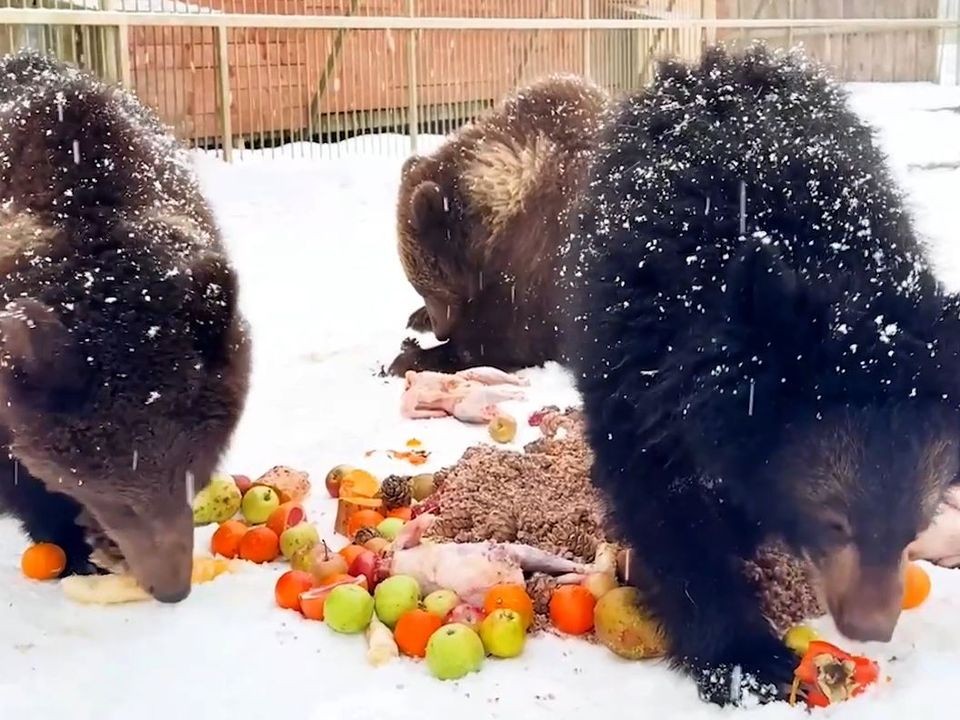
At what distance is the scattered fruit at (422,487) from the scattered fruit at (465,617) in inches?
38.8

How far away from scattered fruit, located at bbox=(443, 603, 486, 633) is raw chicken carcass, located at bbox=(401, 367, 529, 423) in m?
1.99

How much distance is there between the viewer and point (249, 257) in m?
8.78

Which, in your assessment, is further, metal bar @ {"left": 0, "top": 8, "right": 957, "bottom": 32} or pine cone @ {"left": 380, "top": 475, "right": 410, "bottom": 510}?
metal bar @ {"left": 0, "top": 8, "right": 957, "bottom": 32}

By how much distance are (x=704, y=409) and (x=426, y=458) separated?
2.26 m

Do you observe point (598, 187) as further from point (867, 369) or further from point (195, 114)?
point (195, 114)

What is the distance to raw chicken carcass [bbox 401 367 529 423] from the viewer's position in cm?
531

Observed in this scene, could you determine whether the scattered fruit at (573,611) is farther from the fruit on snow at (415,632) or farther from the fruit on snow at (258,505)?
the fruit on snow at (258,505)

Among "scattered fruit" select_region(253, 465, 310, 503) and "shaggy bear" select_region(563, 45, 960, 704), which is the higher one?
"shaggy bear" select_region(563, 45, 960, 704)

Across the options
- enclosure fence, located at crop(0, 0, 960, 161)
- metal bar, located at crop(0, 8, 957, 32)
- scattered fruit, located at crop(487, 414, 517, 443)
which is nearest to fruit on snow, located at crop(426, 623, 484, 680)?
scattered fruit, located at crop(487, 414, 517, 443)

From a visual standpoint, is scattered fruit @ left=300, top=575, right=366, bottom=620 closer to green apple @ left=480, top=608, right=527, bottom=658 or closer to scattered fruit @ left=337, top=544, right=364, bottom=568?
scattered fruit @ left=337, top=544, right=364, bottom=568

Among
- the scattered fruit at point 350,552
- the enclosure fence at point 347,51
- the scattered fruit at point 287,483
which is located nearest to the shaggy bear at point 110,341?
the scattered fruit at point 350,552

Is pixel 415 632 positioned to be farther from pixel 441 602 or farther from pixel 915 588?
pixel 915 588

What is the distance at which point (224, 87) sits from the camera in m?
9.58

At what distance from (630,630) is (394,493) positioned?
1335 mm
